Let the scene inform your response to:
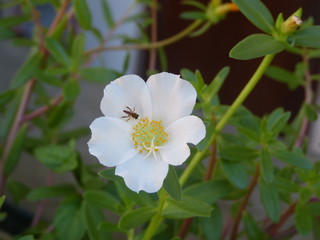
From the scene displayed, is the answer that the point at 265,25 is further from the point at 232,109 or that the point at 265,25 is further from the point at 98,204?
the point at 98,204

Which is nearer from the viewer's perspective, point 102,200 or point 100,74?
point 102,200

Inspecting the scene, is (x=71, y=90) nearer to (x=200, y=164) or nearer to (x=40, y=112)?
(x=40, y=112)

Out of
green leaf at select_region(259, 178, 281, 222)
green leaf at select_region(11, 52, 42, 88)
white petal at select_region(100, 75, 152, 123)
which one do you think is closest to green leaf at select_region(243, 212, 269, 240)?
green leaf at select_region(259, 178, 281, 222)

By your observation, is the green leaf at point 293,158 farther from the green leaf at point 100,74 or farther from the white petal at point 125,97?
the green leaf at point 100,74

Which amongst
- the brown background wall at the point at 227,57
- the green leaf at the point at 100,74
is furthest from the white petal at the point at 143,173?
the brown background wall at the point at 227,57

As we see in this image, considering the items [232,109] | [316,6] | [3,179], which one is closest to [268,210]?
[232,109]

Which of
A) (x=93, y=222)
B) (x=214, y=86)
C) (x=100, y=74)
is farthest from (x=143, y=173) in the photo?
(x=100, y=74)
